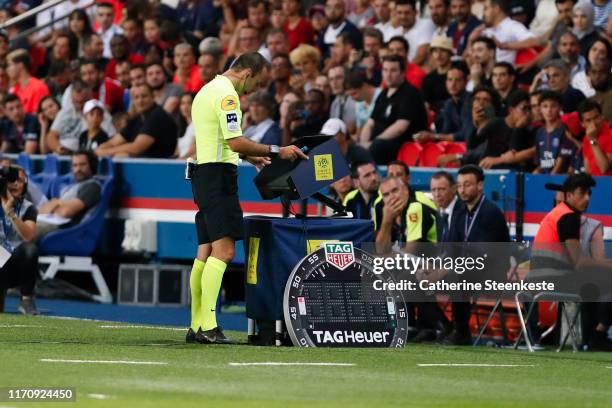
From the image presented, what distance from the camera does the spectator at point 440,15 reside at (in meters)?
Result: 20.3

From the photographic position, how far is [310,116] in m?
19.1

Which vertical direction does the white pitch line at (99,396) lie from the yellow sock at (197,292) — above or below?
below

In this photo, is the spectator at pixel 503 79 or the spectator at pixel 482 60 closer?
the spectator at pixel 503 79

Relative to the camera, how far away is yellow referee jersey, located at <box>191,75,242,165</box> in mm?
12281

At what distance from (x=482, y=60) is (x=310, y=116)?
212 centimetres

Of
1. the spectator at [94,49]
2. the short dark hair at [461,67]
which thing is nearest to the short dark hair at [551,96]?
the short dark hair at [461,67]

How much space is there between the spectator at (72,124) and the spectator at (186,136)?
115 cm

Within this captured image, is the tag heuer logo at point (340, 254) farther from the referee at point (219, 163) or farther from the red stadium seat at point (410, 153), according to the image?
the red stadium seat at point (410, 153)

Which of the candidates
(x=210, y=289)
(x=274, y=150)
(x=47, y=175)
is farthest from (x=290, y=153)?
(x=47, y=175)

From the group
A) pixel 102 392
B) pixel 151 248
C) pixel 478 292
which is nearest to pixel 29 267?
pixel 151 248

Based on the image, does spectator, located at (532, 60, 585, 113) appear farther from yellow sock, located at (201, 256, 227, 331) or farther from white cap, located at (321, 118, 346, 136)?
yellow sock, located at (201, 256, 227, 331)

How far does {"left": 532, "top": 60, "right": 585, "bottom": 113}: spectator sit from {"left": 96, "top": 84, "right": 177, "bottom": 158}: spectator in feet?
17.1

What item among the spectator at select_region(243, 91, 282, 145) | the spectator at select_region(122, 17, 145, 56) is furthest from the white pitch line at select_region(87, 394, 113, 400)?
the spectator at select_region(122, 17, 145, 56)

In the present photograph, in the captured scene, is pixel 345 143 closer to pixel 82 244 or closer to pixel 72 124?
pixel 82 244
